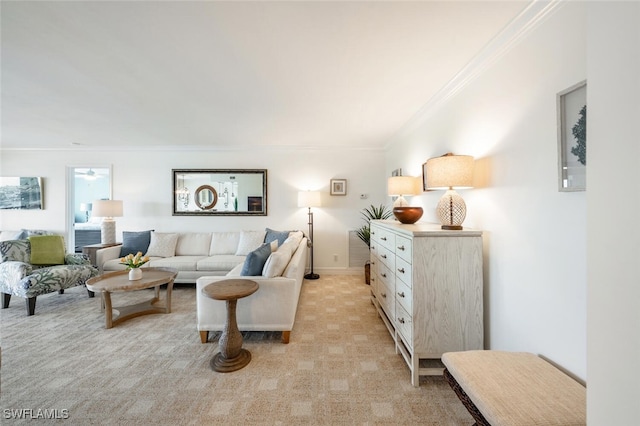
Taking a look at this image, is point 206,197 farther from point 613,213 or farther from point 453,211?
point 613,213

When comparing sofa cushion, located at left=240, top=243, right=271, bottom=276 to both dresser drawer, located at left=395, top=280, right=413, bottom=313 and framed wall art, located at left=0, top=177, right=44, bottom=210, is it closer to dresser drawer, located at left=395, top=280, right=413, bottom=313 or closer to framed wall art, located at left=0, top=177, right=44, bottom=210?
dresser drawer, located at left=395, top=280, right=413, bottom=313

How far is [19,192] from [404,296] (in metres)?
7.04

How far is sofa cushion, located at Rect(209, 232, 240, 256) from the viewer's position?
14.6 ft

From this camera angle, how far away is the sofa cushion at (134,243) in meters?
4.21

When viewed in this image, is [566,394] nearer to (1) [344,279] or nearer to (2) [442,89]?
(2) [442,89]

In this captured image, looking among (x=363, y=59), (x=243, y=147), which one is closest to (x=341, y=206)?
(x=243, y=147)

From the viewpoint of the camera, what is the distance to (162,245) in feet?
14.0

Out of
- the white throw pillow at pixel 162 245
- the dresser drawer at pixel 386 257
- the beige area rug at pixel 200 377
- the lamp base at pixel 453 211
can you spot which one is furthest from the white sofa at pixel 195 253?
the lamp base at pixel 453 211

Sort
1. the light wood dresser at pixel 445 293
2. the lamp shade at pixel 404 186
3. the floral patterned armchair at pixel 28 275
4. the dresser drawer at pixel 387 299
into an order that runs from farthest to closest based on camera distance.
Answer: the lamp shade at pixel 404 186 < the floral patterned armchair at pixel 28 275 < the dresser drawer at pixel 387 299 < the light wood dresser at pixel 445 293

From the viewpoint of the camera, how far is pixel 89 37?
1.71 metres

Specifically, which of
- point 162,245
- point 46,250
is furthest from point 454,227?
point 46,250

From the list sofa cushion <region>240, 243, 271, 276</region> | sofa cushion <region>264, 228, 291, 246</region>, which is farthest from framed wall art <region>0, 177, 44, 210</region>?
sofa cushion <region>240, 243, 271, 276</region>

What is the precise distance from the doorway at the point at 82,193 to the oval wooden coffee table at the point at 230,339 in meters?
4.34

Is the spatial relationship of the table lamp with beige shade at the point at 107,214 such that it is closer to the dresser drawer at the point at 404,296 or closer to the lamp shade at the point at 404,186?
the lamp shade at the point at 404,186
